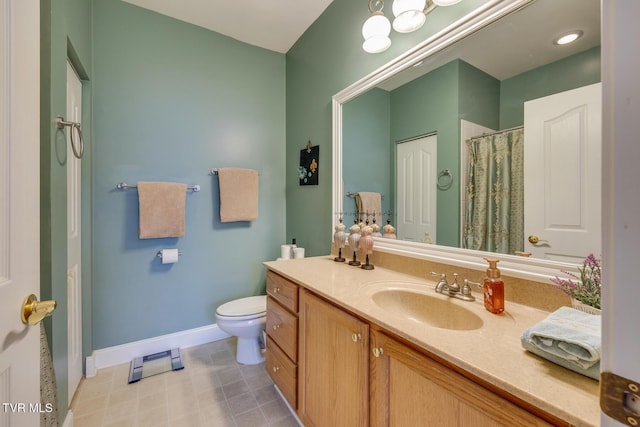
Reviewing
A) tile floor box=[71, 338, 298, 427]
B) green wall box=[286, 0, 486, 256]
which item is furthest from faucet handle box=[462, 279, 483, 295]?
tile floor box=[71, 338, 298, 427]

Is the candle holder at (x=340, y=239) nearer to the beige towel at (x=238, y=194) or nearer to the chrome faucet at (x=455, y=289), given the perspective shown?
the chrome faucet at (x=455, y=289)

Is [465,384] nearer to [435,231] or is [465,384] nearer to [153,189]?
[435,231]

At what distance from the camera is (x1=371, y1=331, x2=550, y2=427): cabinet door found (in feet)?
1.89

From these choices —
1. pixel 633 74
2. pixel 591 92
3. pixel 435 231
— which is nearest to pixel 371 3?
pixel 591 92

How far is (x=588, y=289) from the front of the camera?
2.41ft

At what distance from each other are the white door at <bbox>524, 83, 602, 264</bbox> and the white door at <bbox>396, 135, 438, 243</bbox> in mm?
401

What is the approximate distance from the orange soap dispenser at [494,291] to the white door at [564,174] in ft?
0.64

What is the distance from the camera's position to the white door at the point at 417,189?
4.35ft

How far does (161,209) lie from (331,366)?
67.2 inches

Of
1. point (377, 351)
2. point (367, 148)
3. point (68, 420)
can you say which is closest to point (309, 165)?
point (367, 148)

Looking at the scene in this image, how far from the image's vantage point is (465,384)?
63 cm

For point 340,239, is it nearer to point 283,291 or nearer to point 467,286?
point 283,291
